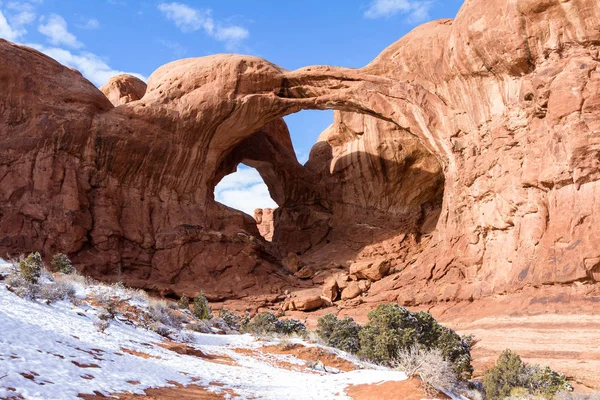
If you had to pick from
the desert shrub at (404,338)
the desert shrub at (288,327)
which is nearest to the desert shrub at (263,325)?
the desert shrub at (288,327)

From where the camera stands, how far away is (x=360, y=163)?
35.3 meters

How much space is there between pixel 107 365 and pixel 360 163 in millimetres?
28522

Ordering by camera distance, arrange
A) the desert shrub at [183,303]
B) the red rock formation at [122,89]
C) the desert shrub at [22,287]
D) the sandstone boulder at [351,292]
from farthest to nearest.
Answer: the red rock formation at [122,89] → the sandstone boulder at [351,292] → the desert shrub at [183,303] → the desert shrub at [22,287]

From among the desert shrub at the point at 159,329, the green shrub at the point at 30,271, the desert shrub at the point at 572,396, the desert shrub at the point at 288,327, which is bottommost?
the desert shrub at the point at 288,327

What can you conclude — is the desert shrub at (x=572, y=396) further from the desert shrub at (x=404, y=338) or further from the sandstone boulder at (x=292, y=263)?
the sandstone boulder at (x=292, y=263)

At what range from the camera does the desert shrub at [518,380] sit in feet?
37.6

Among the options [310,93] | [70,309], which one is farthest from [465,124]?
[70,309]

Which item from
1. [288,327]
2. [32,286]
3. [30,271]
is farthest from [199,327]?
[32,286]

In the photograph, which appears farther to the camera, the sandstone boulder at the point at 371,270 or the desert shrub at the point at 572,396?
the sandstone boulder at the point at 371,270

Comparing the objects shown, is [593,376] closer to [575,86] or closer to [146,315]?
[575,86]

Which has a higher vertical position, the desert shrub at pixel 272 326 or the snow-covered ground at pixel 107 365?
the snow-covered ground at pixel 107 365

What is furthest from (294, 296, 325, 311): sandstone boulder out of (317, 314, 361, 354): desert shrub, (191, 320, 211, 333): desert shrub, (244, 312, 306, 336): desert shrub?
(191, 320, 211, 333): desert shrub

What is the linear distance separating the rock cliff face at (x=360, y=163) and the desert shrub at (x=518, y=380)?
6.27 meters

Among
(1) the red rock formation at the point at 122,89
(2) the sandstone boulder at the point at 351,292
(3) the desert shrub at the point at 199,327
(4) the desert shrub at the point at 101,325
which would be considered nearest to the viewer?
(4) the desert shrub at the point at 101,325
